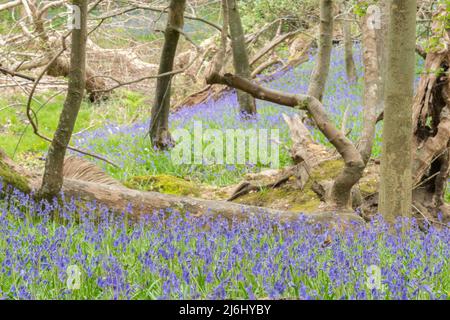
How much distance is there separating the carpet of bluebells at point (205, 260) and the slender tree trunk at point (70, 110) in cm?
27

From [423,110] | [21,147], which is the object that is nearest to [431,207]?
[423,110]

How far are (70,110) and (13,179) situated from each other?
1059mm

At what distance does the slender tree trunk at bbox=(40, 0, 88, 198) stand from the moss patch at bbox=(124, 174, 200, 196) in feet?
8.91

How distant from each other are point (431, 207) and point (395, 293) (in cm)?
476

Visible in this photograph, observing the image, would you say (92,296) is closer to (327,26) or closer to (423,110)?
(423,110)

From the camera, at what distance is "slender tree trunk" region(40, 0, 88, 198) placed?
18.2 ft

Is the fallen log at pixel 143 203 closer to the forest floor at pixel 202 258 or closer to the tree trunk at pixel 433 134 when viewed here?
the forest floor at pixel 202 258

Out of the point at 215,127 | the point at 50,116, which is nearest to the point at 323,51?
the point at 215,127

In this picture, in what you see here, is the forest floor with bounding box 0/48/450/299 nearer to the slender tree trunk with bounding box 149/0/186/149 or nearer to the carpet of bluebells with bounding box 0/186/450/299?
the carpet of bluebells with bounding box 0/186/450/299

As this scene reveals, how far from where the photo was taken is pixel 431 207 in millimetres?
8023

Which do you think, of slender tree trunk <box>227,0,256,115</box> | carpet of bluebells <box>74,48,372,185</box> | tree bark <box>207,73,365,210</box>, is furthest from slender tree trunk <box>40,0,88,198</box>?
slender tree trunk <box>227,0,256,115</box>

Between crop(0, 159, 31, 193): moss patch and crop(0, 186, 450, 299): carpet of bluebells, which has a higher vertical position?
crop(0, 159, 31, 193): moss patch

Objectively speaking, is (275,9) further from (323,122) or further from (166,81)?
(323,122)

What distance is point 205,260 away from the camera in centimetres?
427
